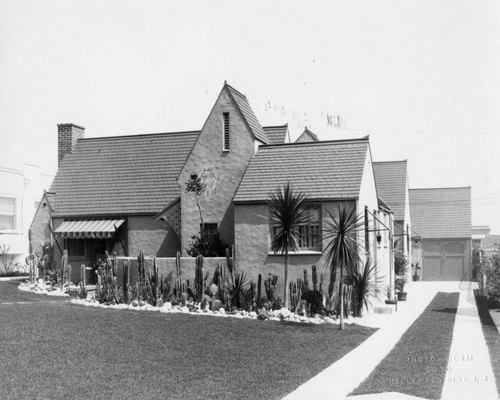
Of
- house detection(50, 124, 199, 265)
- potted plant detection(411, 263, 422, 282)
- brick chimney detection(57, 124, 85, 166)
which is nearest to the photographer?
house detection(50, 124, 199, 265)

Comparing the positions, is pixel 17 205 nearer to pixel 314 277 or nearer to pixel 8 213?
pixel 8 213

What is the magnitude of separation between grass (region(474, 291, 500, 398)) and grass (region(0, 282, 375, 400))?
3509 millimetres

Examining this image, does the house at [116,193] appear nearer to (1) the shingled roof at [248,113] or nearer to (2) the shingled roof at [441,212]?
(1) the shingled roof at [248,113]

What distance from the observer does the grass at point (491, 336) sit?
13738 mm

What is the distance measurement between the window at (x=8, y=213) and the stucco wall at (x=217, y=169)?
2305 centimetres

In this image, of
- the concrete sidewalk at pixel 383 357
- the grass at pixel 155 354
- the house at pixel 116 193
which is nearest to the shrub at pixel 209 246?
the house at pixel 116 193

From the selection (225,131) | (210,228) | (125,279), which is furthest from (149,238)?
(225,131)

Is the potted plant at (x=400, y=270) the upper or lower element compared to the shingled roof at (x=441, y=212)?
lower

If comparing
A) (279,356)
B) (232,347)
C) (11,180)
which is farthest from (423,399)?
(11,180)

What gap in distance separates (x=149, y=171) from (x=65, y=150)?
21.4 ft

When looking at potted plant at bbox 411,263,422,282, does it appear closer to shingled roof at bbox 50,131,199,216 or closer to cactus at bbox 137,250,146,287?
shingled roof at bbox 50,131,199,216

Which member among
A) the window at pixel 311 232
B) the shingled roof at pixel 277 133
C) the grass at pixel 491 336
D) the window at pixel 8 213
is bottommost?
the grass at pixel 491 336

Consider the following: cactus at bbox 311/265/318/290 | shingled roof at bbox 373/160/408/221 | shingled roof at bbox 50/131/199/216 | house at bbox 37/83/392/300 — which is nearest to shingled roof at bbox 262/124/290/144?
house at bbox 37/83/392/300

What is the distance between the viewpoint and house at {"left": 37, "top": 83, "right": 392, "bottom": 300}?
23609 mm
